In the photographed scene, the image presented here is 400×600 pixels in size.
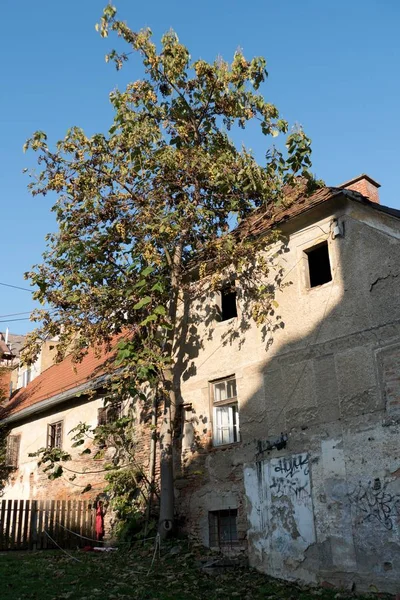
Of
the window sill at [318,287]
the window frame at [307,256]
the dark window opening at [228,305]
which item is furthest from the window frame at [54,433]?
the window sill at [318,287]

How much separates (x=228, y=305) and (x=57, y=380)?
31.0 feet

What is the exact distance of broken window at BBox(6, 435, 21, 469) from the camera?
20.2 metres

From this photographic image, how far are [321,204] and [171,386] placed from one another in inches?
205

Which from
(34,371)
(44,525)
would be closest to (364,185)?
(44,525)

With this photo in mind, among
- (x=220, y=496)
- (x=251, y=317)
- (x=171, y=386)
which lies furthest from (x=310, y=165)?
(x=220, y=496)

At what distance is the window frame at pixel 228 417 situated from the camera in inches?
512

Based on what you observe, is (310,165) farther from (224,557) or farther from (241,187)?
(224,557)

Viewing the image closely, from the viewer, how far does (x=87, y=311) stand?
46.4 ft

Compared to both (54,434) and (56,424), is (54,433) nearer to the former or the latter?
(54,434)

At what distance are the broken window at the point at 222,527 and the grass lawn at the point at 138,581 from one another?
1.75 ft

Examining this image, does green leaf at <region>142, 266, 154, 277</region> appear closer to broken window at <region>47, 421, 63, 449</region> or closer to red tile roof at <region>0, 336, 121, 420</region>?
red tile roof at <region>0, 336, 121, 420</region>

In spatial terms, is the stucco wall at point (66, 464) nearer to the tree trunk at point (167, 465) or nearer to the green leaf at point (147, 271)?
the tree trunk at point (167, 465)

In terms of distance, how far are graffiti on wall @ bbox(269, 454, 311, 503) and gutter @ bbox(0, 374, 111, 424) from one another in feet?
18.4

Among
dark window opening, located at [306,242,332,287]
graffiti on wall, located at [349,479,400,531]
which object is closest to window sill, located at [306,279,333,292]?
dark window opening, located at [306,242,332,287]
